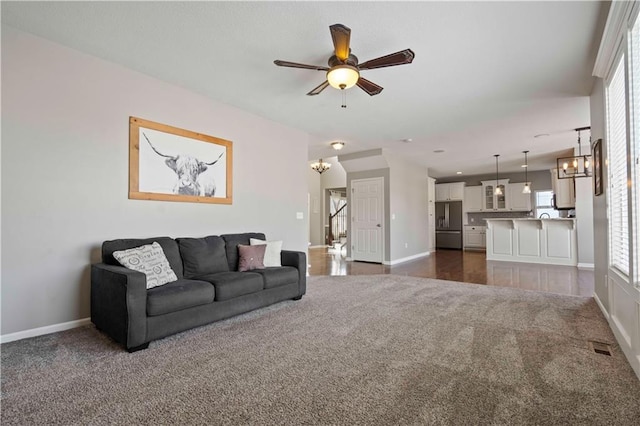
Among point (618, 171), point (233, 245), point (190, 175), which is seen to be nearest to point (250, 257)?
point (233, 245)

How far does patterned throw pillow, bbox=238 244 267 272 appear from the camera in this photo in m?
3.55

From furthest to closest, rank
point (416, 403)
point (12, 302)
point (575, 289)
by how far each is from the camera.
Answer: point (575, 289)
point (12, 302)
point (416, 403)

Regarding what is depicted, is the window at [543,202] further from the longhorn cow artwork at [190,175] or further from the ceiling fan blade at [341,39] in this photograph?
the longhorn cow artwork at [190,175]

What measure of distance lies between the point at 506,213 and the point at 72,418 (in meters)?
11.6

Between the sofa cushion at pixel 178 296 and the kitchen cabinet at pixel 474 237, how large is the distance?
9800mm

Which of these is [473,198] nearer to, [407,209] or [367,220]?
[407,209]

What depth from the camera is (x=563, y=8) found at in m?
2.32

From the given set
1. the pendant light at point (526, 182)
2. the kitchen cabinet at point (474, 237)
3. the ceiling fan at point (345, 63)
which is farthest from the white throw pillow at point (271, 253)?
the kitchen cabinet at point (474, 237)

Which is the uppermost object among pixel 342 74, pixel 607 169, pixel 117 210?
pixel 342 74

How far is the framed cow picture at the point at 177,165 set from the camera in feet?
10.8

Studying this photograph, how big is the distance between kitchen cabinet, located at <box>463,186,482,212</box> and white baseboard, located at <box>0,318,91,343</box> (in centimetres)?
1074

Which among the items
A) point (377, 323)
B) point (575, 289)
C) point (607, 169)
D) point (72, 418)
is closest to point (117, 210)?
point (72, 418)

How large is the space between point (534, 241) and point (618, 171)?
16.7 ft

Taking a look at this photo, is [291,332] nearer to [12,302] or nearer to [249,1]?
[12,302]
